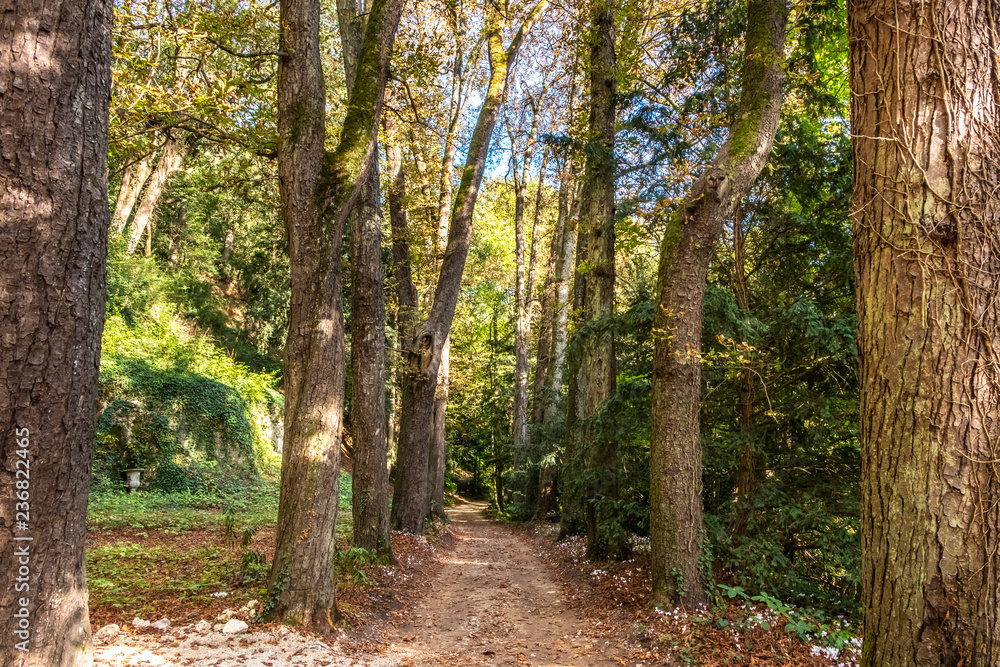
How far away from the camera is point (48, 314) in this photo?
276 centimetres

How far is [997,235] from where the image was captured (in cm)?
257

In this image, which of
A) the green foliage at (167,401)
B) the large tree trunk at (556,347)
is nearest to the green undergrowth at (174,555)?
the green foliage at (167,401)

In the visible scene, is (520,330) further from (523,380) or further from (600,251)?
(600,251)

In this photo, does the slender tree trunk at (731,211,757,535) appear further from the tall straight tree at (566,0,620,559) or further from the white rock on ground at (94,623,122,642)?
the white rock on ground at (94,623,122,642)

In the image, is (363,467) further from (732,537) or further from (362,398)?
(732,537)

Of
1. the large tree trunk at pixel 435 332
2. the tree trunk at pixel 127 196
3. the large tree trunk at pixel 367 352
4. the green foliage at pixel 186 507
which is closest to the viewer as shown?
the large tree trunk at pixel 367 352

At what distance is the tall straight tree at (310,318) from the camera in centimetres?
559

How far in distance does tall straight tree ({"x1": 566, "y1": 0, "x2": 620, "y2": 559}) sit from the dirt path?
156 centimetres

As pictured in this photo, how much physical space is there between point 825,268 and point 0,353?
8.41 m

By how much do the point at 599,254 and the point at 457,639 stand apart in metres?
5.98

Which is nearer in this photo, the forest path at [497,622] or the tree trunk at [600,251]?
the forest path at [497,622]

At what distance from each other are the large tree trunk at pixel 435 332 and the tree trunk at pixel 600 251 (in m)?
2.01

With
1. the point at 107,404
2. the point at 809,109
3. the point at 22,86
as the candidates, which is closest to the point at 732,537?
the point at 809,109

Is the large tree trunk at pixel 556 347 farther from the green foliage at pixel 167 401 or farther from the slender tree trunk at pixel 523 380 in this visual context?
the green foliage at pixel 167 401
